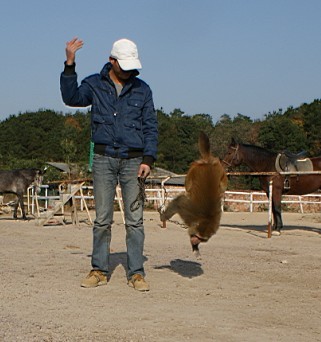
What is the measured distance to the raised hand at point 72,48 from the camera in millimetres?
6289

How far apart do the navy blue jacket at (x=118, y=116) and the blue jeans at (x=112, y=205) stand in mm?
124

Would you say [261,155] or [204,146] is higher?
[261,155]

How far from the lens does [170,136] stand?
69.7 m

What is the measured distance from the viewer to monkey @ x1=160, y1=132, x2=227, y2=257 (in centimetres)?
664

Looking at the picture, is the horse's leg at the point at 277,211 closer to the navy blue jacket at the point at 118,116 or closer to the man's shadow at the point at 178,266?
the man's shadow at the point at 178,266

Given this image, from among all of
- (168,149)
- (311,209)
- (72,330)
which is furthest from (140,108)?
(168,149)

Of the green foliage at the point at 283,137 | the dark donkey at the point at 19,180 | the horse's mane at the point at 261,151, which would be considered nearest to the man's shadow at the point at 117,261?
the horse's mane at the point at 261,151

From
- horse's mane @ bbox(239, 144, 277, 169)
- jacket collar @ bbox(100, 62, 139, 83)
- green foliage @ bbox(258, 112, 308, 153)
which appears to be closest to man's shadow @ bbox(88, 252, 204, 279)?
jacket collar @ bbox(100, 62, 139, 83)

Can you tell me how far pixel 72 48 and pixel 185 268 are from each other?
10.7ft

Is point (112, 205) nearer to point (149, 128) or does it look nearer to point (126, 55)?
point (149, 128)

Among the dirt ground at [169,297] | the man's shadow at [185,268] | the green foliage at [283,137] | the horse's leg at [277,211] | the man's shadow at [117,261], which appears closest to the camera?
the dirt ground at [169,297]

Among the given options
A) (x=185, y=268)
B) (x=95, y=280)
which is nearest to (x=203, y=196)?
(x=95, y=280)

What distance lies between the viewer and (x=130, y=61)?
6508 mm

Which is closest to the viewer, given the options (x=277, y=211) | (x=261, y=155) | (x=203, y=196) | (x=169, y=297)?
(x=169, y=297)
